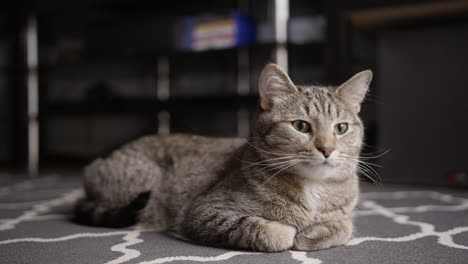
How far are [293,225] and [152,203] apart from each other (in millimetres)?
630

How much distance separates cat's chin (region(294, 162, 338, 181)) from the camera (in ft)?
4.15

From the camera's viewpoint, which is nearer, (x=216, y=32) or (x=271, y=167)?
(x=271, y=167)

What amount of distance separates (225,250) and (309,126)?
47 centimetres

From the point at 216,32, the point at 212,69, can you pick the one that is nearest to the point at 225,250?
the point at 216,32

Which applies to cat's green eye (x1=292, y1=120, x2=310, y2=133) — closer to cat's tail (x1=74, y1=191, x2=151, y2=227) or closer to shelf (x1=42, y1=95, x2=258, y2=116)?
cat's tail (x1=74, y1=191, x2=151, y2=227)

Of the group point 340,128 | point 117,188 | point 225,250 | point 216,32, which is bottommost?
point 225,250

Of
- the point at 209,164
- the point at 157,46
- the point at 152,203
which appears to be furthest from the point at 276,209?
the point at 157,46

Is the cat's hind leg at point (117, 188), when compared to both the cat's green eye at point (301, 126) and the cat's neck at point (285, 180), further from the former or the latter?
the cat's green eye at point (301, 126)

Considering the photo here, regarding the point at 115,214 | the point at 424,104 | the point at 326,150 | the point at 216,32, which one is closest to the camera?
the point at 326,150

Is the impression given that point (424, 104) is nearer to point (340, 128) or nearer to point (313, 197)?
point (340, 128)

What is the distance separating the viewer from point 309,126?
1328mm

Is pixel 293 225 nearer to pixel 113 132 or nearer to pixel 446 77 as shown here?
pixel 446 77

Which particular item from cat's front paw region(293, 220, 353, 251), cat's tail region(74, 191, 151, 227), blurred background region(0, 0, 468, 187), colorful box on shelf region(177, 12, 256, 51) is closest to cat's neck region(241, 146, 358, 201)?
cat's front paw region(293, 220, 353, 251)

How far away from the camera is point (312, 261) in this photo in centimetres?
119
